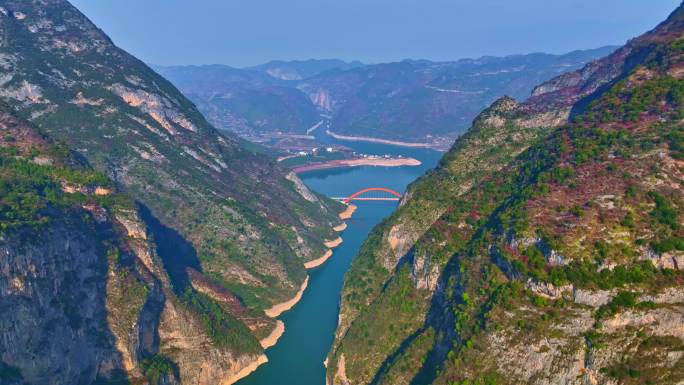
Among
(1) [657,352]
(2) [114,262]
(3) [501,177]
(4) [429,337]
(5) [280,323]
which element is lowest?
(5) [280,323]

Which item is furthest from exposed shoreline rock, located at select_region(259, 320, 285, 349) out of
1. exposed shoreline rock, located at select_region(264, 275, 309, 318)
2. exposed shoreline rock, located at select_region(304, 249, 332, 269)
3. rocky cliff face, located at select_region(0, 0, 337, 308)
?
exposed shoreline rock, located at select_region(304, 249, 332, 269)

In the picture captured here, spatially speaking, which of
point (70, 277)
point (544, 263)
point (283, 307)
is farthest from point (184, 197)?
point (544, 263)

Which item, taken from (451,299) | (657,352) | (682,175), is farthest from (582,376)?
(682,175)

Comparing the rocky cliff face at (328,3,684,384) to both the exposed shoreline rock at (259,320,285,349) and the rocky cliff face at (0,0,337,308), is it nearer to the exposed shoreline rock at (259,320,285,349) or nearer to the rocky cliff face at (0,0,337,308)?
the exposed shoreline rock at (259,320,285,349)

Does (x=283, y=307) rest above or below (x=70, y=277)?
below

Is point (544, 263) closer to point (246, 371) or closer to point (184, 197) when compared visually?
point (246, 371)

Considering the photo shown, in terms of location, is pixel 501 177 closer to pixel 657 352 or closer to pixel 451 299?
pixel 451 299

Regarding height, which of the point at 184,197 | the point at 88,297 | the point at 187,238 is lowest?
the point at 187,238

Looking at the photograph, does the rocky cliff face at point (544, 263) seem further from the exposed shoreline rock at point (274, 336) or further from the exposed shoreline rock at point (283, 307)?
the exposed shoreline rock at point (283, 307)
